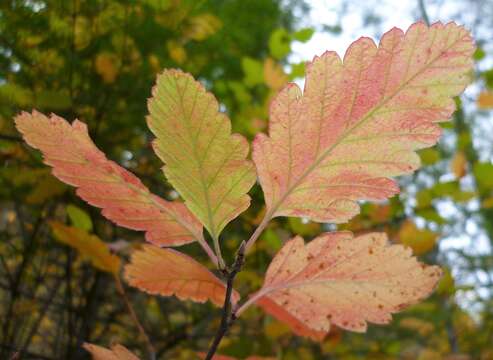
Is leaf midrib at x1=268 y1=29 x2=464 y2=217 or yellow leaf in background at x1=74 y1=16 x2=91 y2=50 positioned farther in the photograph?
yellow leaf in background at x1=74 y1=16 x2=91 y2=50

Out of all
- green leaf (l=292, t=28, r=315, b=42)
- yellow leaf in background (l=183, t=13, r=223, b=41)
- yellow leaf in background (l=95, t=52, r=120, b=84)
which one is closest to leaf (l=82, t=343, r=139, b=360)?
yellow leaf in background (l=95, t=52, r=120, b=84)

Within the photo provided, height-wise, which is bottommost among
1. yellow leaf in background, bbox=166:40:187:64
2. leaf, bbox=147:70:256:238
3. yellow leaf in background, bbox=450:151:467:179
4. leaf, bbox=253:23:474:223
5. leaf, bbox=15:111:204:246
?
leaf, bbox=15:111:204:246

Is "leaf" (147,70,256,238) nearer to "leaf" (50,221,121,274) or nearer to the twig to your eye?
the twig

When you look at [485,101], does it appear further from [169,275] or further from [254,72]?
[169,275]

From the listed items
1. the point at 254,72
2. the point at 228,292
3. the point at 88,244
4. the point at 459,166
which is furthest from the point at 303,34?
the point at 228,292

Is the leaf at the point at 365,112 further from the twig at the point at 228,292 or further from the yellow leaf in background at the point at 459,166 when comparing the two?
the yellow leaf in background at the point at 459,166
